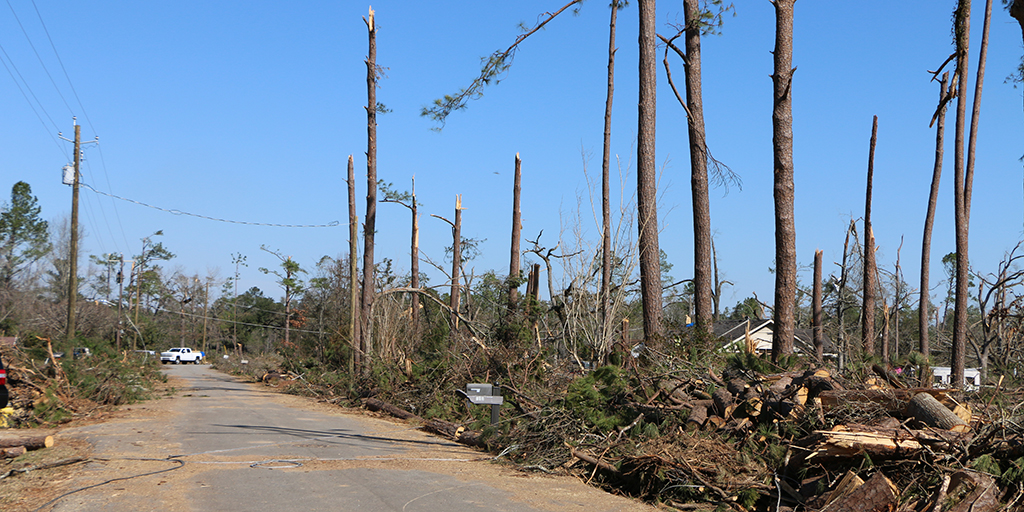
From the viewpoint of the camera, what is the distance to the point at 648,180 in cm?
1564

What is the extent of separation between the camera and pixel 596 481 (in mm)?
8867

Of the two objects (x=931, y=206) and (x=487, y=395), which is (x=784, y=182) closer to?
(x=487, y=395)

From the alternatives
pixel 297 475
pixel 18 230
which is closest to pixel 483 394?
pixel 297 475

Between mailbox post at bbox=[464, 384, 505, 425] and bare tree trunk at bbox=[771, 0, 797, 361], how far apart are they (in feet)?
14.0

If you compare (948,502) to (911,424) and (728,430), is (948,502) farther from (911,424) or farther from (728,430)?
(728,430)

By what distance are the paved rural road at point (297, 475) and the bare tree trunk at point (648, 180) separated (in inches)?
201

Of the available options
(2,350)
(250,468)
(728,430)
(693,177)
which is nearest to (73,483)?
(250,468)

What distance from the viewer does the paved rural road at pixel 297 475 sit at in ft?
24.0

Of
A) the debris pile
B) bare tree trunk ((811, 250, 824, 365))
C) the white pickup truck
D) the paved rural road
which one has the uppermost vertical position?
bare tree trunk ((811, 250, 824, 365))

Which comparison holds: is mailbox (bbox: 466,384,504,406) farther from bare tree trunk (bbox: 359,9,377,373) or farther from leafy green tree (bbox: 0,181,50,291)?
leafy green tree (bbox: 0,181,50,291)

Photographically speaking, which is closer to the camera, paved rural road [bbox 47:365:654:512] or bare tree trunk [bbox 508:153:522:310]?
paved rural road [bbox 47:365:654:512]

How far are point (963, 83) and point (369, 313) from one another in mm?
19408

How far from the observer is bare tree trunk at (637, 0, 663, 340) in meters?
15.4

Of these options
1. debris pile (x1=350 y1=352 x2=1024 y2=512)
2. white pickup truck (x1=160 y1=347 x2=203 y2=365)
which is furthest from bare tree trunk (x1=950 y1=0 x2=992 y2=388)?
white pickup truck (x1=160 y1=347 x2=203 y2=365)
